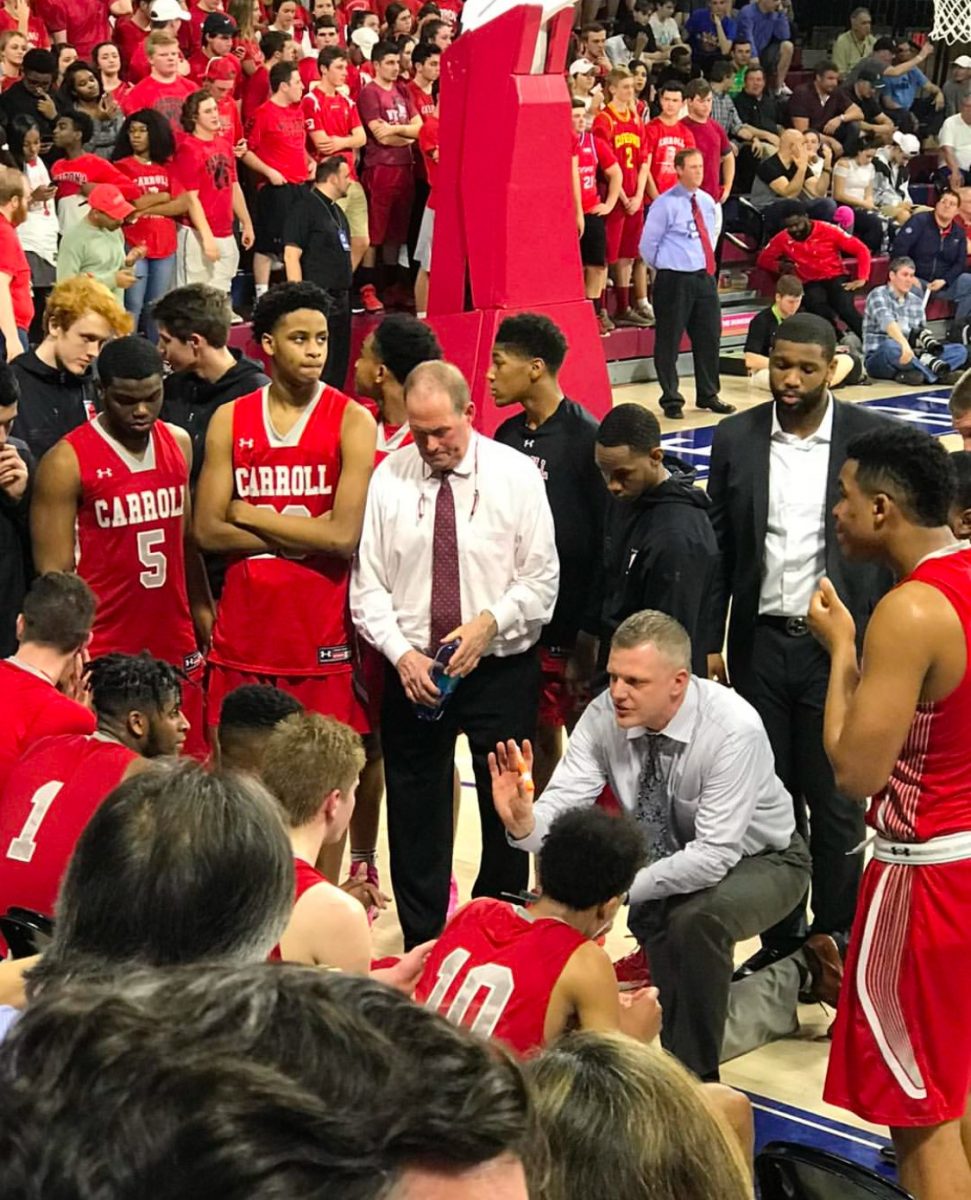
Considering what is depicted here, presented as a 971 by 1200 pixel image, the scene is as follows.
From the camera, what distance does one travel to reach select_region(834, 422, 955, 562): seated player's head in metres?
3.59

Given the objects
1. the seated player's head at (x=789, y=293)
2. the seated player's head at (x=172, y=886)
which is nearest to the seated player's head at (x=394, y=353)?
the seated player's head at (x=172, y=886)

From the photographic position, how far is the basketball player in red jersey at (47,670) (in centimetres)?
405

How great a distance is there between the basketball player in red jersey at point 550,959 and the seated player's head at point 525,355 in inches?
77.7

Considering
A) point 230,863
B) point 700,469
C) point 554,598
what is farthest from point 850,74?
point 230,863

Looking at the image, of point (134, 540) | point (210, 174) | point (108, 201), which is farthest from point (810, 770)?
point (210, 174)

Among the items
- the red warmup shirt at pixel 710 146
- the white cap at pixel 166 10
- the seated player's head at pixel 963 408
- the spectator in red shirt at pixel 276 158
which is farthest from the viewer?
the red warmup shirt at pixel 710 146

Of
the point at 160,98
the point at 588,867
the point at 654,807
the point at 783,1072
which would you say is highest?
the point at 160,98

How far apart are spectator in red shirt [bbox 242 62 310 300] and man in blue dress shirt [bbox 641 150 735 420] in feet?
8.50

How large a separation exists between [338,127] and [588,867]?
382 inches

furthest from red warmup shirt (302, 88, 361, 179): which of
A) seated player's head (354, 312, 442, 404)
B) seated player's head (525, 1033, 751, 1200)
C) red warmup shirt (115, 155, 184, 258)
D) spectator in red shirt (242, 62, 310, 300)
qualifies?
seated player's head (525, 1033, 751, 1200)

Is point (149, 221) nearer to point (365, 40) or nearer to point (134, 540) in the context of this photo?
point (365, 40)

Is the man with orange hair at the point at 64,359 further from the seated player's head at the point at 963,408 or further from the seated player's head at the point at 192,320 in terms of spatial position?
the seated player's head at the point at 963,408

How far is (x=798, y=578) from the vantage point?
5.09 m

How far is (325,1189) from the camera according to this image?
814 mm
